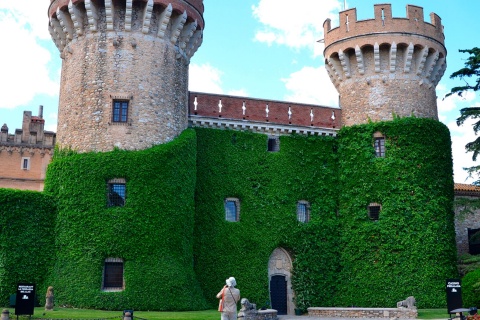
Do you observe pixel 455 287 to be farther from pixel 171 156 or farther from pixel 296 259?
pixel 171 156

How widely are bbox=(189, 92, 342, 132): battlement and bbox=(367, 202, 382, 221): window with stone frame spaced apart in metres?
4.84

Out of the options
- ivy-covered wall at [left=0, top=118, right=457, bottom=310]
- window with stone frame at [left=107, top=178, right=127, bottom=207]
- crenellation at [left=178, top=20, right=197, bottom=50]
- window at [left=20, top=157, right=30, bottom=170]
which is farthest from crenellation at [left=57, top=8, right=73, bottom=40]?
window at [left=20, top=157, right=30, bottom=170]

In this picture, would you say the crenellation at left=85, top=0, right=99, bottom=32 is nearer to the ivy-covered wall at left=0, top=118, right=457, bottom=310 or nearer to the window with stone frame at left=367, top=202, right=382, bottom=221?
the ivy-covered wall at left=0, top=118, right=457, bottom=310

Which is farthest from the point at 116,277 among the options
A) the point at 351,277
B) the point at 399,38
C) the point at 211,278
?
the point at 399,38

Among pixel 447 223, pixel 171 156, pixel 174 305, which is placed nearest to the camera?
pixel 174 305

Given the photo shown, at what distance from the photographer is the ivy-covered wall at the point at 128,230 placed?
2122 centimetres

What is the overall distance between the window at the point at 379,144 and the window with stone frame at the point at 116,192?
45.2 ft

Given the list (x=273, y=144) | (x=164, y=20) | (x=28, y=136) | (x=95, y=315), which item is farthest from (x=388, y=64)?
(x=28, y=136)

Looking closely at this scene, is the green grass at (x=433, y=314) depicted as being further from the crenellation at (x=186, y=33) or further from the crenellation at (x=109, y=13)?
the crenellation at (x=109, y=13)

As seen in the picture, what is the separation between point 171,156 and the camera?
23.4 meters

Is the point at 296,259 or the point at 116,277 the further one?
the point at 296,259

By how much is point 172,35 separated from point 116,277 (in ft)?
37.4

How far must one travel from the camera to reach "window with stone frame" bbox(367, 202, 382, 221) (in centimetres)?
2808

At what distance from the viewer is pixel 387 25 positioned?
2945 centimetres
